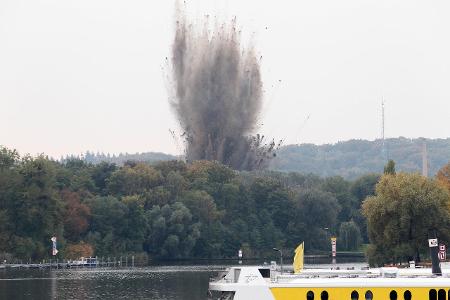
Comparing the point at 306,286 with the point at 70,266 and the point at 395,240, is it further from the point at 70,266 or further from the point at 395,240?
the point at 70,266

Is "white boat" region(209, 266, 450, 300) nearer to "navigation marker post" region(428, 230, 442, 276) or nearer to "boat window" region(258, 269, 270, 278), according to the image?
"boat window" region(258, 269, 270, 278)

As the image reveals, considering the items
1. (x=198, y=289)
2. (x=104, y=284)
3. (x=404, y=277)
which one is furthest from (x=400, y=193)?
(x=404, y=277)

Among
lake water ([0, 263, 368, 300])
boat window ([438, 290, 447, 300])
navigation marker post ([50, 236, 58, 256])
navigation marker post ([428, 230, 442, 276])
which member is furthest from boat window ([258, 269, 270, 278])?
navigation marker post ([50, 236, 58, 256])

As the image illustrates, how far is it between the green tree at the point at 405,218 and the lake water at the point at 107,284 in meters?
20.8

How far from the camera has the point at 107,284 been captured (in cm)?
14012

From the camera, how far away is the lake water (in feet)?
396

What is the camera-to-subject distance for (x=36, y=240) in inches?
7864

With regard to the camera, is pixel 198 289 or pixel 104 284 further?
pixel 104 284

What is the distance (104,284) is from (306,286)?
83.7 metres

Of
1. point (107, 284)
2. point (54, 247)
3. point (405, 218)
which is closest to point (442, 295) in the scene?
point (405, 218)

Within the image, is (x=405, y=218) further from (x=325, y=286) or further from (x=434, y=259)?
(x=325, y=286)

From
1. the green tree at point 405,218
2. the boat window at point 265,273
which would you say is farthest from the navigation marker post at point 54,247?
the boat window at point 265,273

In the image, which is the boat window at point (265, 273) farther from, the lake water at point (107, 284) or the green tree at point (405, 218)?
the green tree at point (405, 218)

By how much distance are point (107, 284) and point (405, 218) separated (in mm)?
40791
